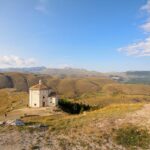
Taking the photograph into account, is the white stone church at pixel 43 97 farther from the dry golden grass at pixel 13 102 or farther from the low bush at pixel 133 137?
the low bush at pixel 133 137

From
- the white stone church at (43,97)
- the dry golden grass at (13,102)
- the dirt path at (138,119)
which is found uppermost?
the dirt path at (138,119)

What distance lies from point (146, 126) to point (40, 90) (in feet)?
154

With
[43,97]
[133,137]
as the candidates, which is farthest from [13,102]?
[133,137]

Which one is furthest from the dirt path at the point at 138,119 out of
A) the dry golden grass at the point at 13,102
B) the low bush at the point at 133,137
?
the dry golden grass at the point at 13,102

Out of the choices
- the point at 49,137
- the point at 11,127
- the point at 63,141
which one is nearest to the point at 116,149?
the point at 63,141

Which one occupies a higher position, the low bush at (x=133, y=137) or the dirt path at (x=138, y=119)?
the dirt path at (x=138, y=119)

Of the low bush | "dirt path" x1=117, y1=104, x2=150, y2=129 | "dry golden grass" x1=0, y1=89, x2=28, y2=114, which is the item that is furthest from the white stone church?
the low bush

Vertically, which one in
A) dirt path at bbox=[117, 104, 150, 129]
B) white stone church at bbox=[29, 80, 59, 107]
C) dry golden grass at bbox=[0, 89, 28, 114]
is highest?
dirt path at bbox=[117, 104, 150, 129]

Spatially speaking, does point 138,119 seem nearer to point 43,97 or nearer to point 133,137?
point 133,137

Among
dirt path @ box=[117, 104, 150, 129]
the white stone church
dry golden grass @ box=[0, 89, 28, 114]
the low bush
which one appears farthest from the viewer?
dry golden grass @ box=[0, 89, 28, 114]

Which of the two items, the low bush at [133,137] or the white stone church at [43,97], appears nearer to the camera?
the low bush at [133,137]

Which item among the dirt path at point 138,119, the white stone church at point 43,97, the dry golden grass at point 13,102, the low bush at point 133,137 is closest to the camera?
the low bush at point 133,137

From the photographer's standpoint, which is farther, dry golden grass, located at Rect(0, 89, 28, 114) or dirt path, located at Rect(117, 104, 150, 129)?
dry golden grass, located at Rect(0, 89, 28, 114)

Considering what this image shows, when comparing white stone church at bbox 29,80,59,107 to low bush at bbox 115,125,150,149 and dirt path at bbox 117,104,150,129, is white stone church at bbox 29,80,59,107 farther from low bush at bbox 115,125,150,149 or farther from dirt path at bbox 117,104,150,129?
low bush at bbox 115,125,150,149
